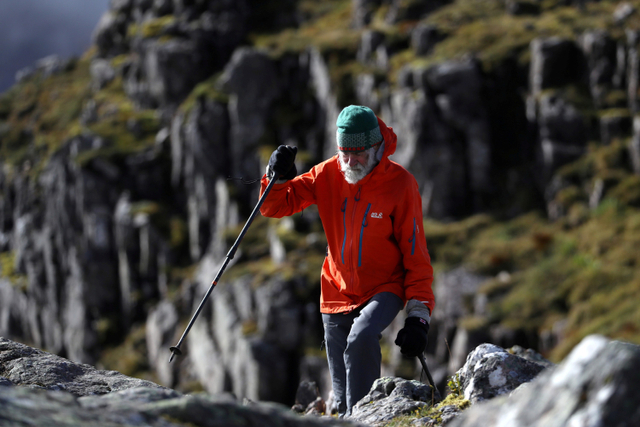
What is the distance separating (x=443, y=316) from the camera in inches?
1163

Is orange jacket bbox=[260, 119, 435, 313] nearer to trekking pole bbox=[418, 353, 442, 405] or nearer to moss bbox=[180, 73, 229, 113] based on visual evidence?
trekking pole bbox=[418, 353, 442, 405]

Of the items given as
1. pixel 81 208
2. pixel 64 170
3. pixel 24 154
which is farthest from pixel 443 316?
pixel 24 154

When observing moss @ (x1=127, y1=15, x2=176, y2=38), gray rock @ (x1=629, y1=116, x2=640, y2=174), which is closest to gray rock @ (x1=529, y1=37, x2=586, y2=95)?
gray rock @ (x1=629, y1=116, x2=640, y2=174)

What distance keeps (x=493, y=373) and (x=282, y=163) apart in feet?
11.2

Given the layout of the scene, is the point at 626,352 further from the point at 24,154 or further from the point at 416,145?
the point at 24,154

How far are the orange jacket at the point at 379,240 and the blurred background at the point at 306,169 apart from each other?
62.2 ft

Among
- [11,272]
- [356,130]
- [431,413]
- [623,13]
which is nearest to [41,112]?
[11,272]

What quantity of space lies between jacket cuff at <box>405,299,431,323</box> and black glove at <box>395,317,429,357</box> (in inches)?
1.8

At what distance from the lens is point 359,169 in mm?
6711

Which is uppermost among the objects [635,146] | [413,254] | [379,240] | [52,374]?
[635,146]

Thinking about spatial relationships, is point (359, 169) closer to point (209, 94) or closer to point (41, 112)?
point (209, 94)

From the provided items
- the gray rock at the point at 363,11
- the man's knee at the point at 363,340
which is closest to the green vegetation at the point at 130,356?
the gray rock at the point at 363,11

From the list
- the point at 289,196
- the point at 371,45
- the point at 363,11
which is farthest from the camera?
the point at 363,11

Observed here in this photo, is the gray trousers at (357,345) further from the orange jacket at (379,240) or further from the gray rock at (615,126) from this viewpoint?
the gray rock at (615,126)
